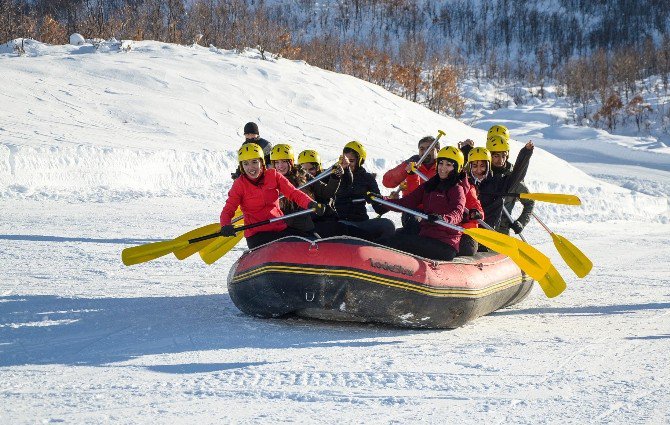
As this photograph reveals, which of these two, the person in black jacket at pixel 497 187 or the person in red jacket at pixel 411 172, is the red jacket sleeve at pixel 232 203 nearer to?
the person in red jacket at pixel 411 172

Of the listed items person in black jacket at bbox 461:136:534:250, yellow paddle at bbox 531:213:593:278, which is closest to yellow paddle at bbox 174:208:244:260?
person in black jacket at bbox 461:136:534:250

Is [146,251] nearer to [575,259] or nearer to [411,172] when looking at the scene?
[411,172]

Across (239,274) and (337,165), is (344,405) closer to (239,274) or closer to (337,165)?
(239,274)

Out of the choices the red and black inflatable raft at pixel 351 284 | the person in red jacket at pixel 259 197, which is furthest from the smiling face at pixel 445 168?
the person in red jacket at pixel 259 197

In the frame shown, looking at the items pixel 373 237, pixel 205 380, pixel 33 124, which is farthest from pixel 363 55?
pixel 205 380

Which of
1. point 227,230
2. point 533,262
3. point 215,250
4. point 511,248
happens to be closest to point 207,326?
point 227,230

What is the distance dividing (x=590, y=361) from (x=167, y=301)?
4075 mm

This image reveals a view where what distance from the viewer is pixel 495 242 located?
770 centimetres

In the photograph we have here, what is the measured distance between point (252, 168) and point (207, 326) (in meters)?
1.49

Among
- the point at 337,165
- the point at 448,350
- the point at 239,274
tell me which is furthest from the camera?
the point at 337,165

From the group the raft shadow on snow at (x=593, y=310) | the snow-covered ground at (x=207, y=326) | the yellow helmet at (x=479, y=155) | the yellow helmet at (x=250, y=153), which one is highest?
the yellow helmet at (x=250, y=153)

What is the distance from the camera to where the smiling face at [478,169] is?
897 centimetres

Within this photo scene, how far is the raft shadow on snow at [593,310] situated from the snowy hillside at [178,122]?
9.39 metres

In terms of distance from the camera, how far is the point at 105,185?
664 inches
